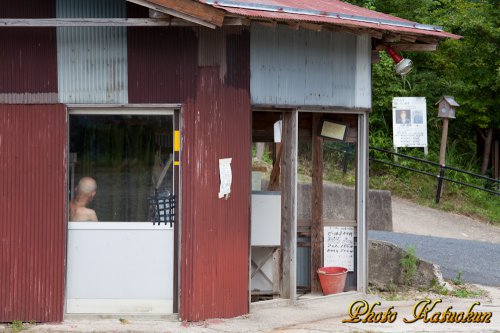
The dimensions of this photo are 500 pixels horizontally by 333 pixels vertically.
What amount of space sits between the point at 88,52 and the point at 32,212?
1699mm

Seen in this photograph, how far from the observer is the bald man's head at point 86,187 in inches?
328

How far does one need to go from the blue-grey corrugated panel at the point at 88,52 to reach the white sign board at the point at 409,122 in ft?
38.4

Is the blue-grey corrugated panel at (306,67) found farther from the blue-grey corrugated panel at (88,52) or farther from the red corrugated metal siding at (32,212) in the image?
the red corrugated metal siding at (32,212)

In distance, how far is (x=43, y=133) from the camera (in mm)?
8156

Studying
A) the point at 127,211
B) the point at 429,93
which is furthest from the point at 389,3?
the point at 127,211

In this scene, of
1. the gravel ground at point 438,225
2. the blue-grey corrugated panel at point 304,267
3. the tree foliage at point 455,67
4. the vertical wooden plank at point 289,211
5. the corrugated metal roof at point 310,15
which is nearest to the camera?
the corrugated metal roof at point 310,15

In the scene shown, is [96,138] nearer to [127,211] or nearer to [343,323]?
[127,211]

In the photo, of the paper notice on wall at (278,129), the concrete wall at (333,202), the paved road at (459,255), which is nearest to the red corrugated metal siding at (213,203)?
the paper notice on wall at (278,129)

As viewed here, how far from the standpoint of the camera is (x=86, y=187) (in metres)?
8.34

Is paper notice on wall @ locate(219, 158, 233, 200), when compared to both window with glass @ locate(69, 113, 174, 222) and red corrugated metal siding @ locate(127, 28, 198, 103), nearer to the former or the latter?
window with glass @ locate(69, 113, 174, 222)

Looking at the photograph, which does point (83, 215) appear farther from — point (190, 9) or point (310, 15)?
point (310, 15)

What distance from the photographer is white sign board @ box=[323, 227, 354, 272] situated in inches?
388

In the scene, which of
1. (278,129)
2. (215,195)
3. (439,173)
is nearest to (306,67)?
(278,129)

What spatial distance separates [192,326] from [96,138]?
7.01ft
